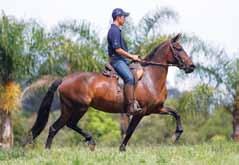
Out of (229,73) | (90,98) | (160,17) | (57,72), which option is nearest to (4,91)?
(57,72)

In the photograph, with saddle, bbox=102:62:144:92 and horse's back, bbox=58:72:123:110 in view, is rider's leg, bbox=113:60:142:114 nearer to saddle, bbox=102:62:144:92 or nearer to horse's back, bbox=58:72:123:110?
saddle, bbox=102:62:144:92

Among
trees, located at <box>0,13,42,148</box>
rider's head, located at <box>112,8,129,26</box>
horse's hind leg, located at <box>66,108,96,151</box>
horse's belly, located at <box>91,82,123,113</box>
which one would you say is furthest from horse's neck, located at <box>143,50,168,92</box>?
trees, located at <box>0,13,42,148</box>

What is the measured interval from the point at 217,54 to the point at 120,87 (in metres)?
12.9

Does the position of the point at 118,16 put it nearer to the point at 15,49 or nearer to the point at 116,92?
the point at 116,92

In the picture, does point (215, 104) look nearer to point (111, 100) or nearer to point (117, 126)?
point (111, 100)

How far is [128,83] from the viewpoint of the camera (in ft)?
45.4

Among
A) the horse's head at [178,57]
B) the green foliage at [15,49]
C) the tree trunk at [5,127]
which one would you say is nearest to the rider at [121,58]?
the horse's head at [178,57]

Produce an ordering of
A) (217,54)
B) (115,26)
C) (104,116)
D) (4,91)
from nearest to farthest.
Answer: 1. (115,26)
2. (4,91)
3. (217,54)
4. (104,116)

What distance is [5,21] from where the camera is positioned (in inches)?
963

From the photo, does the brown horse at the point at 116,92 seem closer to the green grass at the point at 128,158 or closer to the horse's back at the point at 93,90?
the horse's back at the point at 93,90

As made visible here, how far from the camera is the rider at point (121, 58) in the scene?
13695 millimetres

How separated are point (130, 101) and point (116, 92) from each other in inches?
15.2

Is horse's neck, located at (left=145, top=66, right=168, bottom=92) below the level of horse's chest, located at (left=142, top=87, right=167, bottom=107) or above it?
above

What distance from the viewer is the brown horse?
14.2 m
